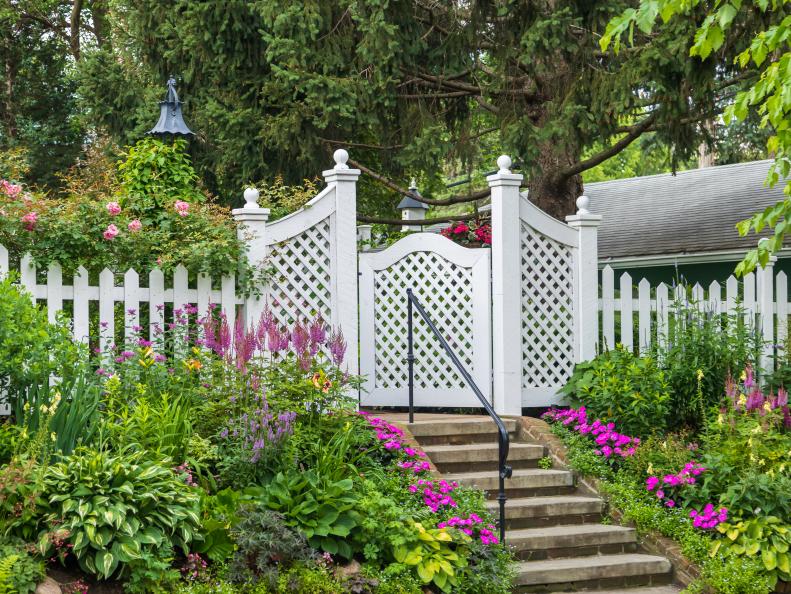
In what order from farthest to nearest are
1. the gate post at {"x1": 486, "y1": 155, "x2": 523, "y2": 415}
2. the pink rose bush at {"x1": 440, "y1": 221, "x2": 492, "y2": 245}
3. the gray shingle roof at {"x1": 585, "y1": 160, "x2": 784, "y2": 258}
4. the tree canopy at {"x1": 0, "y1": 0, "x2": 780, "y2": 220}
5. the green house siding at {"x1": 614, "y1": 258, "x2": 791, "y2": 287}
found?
the gray shingle roof at {"x1": 585, "y1": 160, "x2": 784, "y2": 258}
the green house siding at {"x1": 614, "y1": 258, "x2": 791, "y2": 287}
the pink rose bush at {"x1": 440, "y1": 221, "x2": 492, "y2": 245}
the tree canopy at {"x1": 0, "y1": 0, "x2": 780, "y2": 220}
the gate post at {"x1": 486, "y1": 155, "x2": 523, "y2": 415}

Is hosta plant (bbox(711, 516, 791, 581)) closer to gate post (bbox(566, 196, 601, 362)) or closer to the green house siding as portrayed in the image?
gate post (bbox(566, 196, 601, 362))

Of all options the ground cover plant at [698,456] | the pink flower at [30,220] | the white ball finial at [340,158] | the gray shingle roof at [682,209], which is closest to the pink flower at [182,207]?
the pink flower at [30,220]

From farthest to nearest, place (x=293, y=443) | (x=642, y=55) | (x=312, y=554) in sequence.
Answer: (x=642, y=55), (x=293, y=443), (x=312, y=554)

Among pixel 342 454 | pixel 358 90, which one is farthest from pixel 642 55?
pixel 342 454

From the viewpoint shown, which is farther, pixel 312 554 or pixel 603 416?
pixel 603 416

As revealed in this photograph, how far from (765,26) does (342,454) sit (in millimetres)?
5847

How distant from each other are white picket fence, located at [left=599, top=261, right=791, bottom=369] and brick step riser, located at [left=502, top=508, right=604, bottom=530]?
2.09 meters

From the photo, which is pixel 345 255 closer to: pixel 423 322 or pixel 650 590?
pixel 423 322

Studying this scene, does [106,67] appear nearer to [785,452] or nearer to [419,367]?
[419,367]

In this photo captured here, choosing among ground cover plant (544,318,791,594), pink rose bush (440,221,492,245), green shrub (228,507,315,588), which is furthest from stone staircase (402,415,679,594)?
pink rose bush (440,221,492,245)

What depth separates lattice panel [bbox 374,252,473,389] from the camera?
372 inches

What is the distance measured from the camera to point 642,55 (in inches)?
396

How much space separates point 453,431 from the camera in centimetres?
871

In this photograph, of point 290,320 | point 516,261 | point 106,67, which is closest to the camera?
point 290,320
